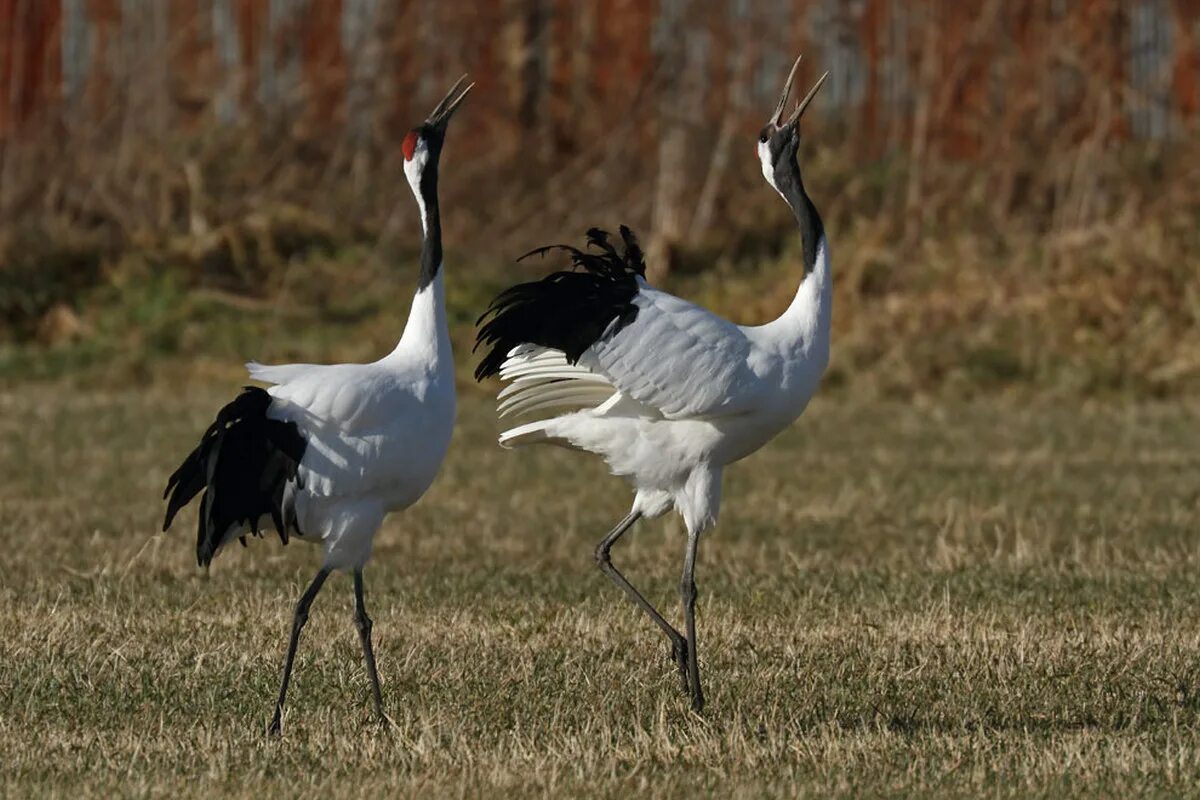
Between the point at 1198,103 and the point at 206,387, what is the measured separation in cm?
882

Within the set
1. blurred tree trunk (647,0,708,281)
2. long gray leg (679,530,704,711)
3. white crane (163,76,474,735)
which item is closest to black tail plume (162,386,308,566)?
white crane (163,76,474,735)

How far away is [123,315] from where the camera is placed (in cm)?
1644

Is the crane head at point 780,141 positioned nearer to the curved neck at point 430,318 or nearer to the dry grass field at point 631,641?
the curved neck at point 430,318

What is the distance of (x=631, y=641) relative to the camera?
264 inches

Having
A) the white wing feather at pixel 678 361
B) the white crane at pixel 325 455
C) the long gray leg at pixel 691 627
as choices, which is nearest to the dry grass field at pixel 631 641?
the long gray leg at pixel 691 627

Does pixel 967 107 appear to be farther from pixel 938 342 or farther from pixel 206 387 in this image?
pixel 206 387

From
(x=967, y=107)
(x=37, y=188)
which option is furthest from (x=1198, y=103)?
(x=37, y=188)

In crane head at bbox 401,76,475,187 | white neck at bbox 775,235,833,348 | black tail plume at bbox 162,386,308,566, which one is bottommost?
black tail plume at bbox 162,386,308,566

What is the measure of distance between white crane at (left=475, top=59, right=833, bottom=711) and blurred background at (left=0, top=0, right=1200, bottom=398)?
874cm

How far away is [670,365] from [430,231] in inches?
31.5

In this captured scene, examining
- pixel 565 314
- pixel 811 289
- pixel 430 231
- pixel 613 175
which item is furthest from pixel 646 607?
pixel 613 175

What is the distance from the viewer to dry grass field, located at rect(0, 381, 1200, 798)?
4.89 m

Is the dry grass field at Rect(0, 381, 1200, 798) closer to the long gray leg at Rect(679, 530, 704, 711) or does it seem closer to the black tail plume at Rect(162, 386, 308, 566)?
the long gray leg at Rect(679, 530, 704, 711)

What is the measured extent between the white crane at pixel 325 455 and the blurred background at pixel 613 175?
9754mm
